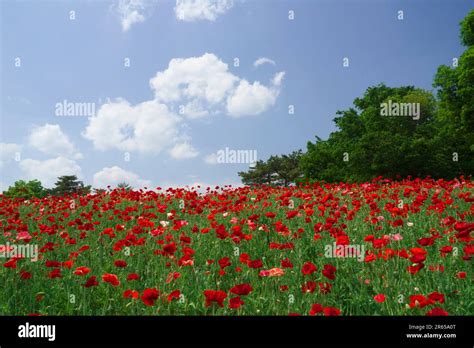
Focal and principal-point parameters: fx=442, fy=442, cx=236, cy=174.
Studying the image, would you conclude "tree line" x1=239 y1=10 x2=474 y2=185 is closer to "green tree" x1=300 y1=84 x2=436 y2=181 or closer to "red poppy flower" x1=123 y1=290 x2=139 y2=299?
"green tree" x1=300 y1=84 x2=436 y2=181

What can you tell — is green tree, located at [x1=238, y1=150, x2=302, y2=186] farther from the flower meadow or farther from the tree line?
the flower meadow

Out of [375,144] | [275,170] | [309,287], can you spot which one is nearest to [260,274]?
[309,287]

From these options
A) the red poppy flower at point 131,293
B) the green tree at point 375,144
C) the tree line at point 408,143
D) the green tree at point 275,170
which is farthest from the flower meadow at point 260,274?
the green tree at point 275,170

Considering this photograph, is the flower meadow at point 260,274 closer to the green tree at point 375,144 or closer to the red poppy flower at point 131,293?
the red poppy flower at point 131,293

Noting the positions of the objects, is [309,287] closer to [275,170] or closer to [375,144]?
[375,144]

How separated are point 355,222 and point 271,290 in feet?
10.5

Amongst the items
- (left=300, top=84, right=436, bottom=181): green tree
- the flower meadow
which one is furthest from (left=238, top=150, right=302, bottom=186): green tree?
the flower meadow

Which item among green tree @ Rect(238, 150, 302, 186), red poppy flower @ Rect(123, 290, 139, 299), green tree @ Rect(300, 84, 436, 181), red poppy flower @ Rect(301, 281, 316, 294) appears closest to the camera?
red poppy flower @ Rect(123, 290, 139, 299)

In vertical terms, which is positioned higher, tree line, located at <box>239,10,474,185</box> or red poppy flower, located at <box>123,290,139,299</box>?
tree line, located at <box>239,10,474,185</box>

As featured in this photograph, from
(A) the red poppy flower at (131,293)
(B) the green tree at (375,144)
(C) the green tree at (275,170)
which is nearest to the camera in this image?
(A) the red poppy flower at (131,293)

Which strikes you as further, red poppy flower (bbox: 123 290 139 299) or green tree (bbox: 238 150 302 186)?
green tree (bbox: 238 150 302 186)

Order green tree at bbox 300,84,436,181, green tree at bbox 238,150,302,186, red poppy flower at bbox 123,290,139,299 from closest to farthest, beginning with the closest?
red poppy flower at bbox 123,290,139,299 < green tree at bbox 300,84,436,181 < green tree at bbox 238,150,302,186
